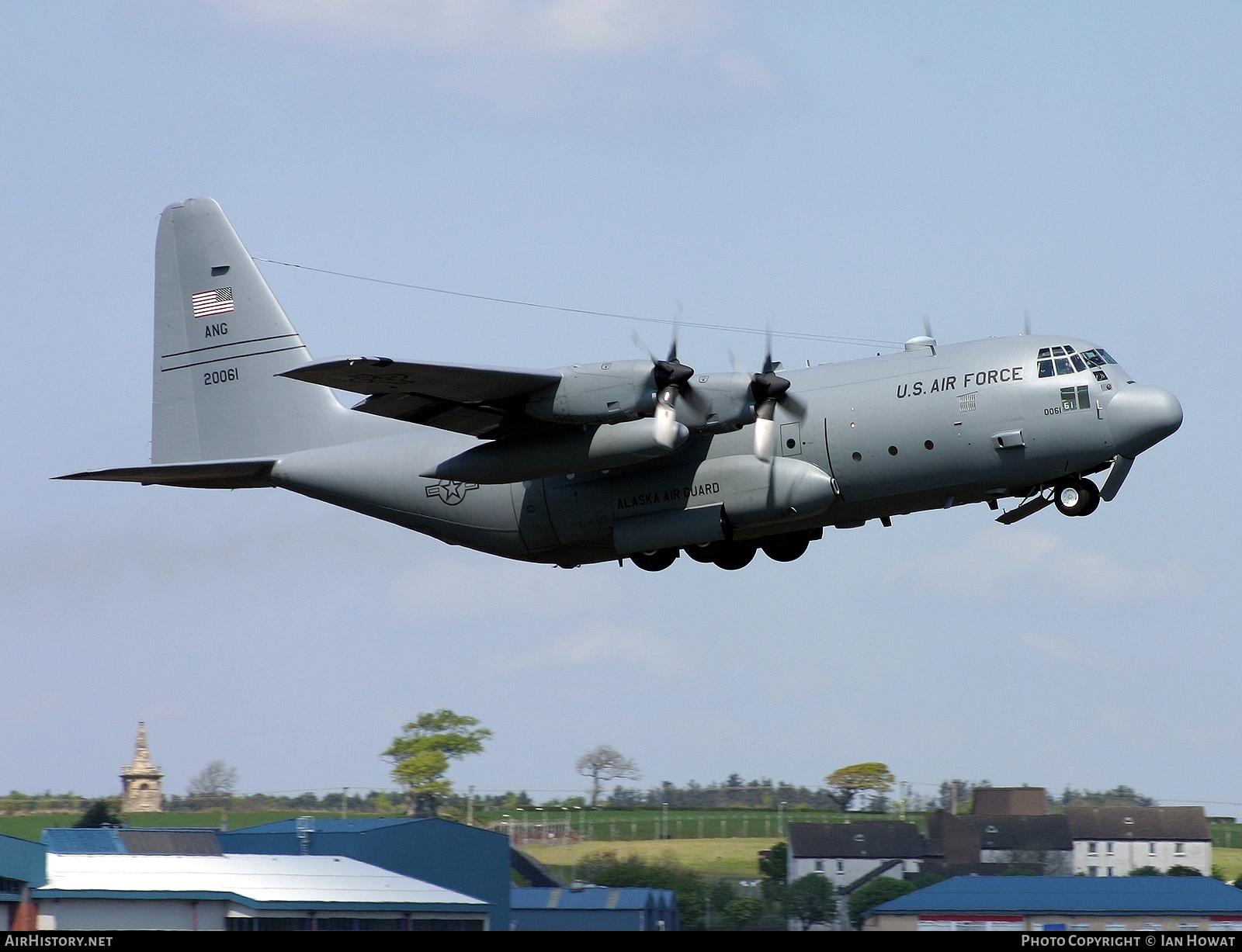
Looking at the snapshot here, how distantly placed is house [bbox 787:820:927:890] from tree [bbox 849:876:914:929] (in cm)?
31

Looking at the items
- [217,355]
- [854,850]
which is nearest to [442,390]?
[217,355]

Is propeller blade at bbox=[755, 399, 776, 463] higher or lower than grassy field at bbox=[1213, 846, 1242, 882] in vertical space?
higher

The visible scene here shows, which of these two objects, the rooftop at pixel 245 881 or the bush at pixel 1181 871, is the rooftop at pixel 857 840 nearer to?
the bush at pixel 1181 871

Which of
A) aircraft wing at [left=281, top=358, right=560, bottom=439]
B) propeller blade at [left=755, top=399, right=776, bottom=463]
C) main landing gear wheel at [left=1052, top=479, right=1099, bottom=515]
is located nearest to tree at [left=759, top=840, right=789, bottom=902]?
propeller blade at [left=755, top=399, right=776, bottom=463]

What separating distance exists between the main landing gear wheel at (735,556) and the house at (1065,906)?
5.96m

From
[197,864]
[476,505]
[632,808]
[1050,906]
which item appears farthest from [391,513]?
[1050,906]

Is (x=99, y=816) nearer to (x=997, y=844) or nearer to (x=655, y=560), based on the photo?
(x=655, y=560)

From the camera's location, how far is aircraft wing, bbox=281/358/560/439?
18.7 meters

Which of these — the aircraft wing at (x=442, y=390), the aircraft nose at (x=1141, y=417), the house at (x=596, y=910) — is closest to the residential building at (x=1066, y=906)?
the house at (x=596, y=910)

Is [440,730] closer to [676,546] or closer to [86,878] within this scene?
[86,878]

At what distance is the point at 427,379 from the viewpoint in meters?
19.2

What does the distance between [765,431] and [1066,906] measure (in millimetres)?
8677

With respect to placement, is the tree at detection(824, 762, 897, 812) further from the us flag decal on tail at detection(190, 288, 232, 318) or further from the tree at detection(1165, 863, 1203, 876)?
the us flag decal on tail at detection(190, 288, 232, 318)

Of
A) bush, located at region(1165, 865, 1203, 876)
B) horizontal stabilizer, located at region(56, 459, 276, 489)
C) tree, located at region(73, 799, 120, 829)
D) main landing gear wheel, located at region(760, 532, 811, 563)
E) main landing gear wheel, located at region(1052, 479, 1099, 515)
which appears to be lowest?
bush, located at region(1165, 865, 1203, 876)
